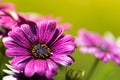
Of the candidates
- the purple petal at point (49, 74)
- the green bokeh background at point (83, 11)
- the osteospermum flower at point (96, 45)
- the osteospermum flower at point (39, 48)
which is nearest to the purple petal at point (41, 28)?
the osteospermum flower at point (39, 48)

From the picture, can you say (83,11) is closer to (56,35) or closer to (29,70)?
(56,35)

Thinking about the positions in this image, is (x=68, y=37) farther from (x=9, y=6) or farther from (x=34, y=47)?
(x=9, y=6)

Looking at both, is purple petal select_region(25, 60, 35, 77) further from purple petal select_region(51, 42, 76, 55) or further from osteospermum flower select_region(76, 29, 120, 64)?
osteospermum flower select_region(76, 29, 120, 64)

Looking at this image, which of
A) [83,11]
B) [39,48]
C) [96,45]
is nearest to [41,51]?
[39,48]

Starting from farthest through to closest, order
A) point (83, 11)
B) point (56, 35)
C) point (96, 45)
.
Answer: point (83, 11), point (96, 45), point (56, 35)

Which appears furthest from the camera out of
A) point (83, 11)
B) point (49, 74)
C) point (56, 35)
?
point (83, 11)

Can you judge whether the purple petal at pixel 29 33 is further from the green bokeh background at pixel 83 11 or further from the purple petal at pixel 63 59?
Result: the green bokeh background at pixel 83 11

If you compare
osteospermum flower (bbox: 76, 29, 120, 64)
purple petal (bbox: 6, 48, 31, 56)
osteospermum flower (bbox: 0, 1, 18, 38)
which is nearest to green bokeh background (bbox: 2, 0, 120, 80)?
osteospermum flower (bbox: 76, 29, 120, 64)

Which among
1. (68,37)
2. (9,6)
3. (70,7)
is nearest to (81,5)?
(70,7)

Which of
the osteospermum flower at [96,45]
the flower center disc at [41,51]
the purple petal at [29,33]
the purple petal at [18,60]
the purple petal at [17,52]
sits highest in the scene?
Answer: the osteospermum flower at [96,45]
